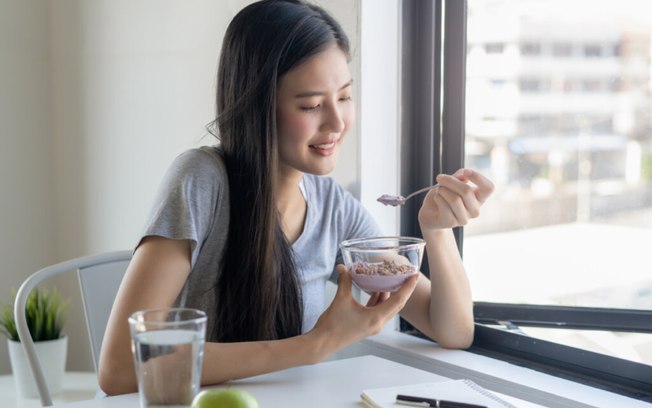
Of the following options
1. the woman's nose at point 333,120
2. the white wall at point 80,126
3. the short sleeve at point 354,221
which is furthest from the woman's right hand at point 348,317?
the white wall at point 80,126

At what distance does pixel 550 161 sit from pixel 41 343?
1.80 meters

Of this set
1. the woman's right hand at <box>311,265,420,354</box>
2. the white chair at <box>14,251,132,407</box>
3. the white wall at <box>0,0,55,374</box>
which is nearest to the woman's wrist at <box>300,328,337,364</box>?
the woman's right hand at <box>311,265,420,354</box>

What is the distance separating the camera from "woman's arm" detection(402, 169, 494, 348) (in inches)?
66.9

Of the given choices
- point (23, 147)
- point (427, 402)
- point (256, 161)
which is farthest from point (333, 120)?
point (23, 147)

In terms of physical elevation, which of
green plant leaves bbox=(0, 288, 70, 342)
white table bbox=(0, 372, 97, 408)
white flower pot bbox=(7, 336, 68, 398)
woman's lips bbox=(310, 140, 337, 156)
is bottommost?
white table bbox=(0, 372, 97, 408)

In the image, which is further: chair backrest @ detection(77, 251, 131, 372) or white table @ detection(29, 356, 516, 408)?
chair backrest @ detection(77, 251, 131, 372)

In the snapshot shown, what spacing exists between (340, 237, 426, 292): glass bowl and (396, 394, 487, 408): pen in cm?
26

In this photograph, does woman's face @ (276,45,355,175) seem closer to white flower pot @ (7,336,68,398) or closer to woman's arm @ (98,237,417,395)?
woman's arm @ (98,237,417,395)

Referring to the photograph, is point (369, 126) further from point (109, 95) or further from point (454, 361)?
point (109, 95)

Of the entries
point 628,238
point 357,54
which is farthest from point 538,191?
point 357,54

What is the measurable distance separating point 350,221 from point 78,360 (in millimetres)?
1806

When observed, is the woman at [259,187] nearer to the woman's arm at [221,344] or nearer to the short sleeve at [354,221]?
the woman's arm at [221,344]

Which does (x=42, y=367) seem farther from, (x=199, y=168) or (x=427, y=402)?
(x=427, y=402)

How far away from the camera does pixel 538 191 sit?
6.49 ft
